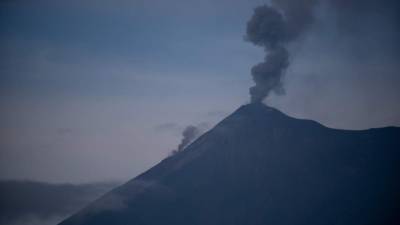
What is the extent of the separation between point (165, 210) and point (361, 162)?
4682 centimetres

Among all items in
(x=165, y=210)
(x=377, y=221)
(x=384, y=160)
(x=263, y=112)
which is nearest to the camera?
(x=377, y=221)

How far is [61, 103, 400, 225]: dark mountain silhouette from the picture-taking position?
113875mm

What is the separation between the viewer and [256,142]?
12975 cm

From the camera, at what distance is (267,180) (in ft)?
400

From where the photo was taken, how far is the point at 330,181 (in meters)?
122

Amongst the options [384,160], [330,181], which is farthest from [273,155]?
[384,160]

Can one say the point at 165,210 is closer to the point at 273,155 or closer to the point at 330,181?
the point at 273,155

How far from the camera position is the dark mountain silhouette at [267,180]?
374 ft

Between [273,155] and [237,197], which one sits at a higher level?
[273,155]

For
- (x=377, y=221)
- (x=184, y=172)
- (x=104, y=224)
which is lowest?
(x=377, y=221)

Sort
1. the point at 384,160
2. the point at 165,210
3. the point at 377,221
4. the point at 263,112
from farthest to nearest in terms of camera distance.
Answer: the point at 263,112 → the point at 384,160 → the point at 165,210 → the point at 377,221

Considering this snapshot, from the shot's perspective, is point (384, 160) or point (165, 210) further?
point (384, 160)

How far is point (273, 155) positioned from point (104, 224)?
4220 centimetres

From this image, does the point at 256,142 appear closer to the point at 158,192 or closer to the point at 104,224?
the point at 158,192
